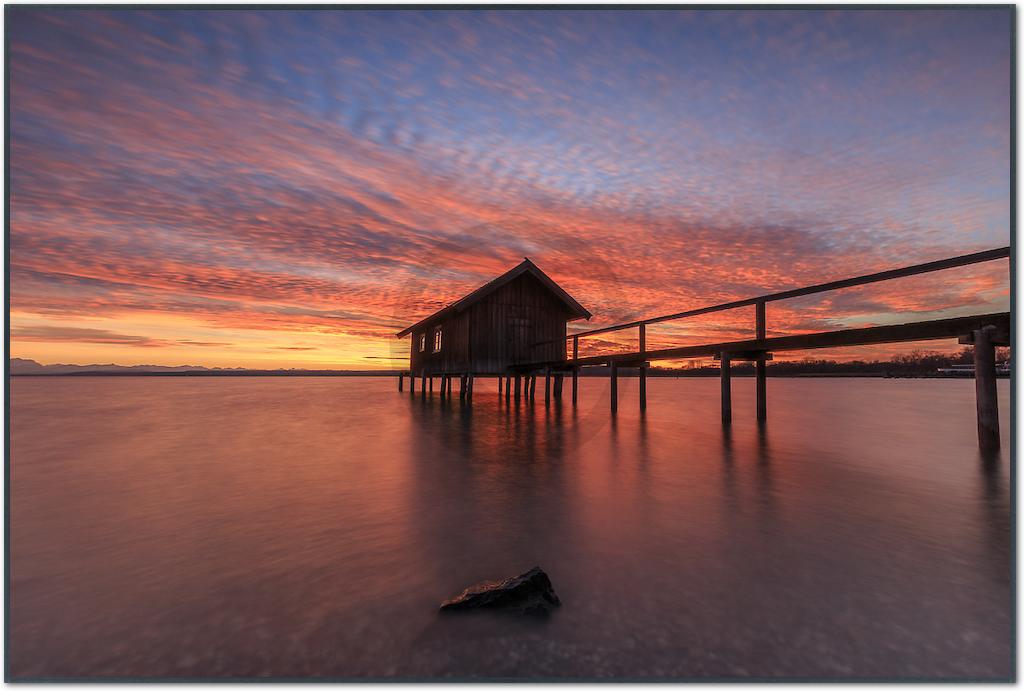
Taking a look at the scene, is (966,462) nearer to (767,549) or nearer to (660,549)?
(767,549)

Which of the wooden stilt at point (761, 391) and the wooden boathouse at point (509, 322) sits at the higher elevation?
the wooden boathouse at point (509, 322)

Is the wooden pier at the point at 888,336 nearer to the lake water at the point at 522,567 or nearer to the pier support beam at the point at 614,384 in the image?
the lake water at the point at 522,567

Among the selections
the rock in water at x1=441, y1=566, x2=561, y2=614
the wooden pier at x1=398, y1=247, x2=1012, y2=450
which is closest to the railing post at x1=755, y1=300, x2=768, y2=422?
the wooden pier at x1=398, y1=247, x2=1012, y2=450

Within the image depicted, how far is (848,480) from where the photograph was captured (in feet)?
22.5

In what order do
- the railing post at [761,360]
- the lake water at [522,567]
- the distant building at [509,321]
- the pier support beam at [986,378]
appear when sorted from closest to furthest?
the lake water at [522,567] → the pier support beam at [986,378] → the railing post at [761,360] → the distant building at [509,321]

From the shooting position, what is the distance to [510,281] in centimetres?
2183

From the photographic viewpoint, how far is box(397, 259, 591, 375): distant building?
21172mm

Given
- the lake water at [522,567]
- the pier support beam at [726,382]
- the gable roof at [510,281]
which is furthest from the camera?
the gable roof at [510,281]

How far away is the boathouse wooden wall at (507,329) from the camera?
2125 cm

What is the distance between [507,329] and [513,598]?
62.5 feet

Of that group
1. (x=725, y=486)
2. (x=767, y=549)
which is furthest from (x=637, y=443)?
(x=767, y=549)

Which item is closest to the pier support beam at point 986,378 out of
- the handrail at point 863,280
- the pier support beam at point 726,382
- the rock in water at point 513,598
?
the handrail at point 863,280

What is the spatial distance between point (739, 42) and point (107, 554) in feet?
25.2

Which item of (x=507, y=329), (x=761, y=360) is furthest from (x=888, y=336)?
(x=507, y=329)
